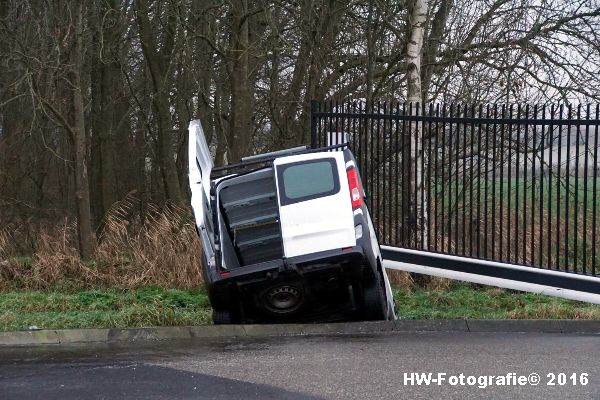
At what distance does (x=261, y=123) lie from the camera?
23.1m

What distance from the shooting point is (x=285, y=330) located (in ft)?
32.7

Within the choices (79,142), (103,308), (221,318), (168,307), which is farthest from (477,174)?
(79,142)

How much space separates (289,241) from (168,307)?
1899 mm

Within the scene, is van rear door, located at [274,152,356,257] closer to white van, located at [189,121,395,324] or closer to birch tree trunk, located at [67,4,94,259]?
white van, located at [189,121,395,324]

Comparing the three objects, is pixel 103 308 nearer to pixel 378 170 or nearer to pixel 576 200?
pixel 378 170

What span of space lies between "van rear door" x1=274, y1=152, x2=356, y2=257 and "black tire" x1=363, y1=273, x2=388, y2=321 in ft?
2.30

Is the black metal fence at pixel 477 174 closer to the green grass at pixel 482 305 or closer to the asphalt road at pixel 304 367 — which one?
the green grass at pixel 482 305

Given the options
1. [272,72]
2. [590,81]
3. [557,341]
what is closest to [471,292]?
[557,341]

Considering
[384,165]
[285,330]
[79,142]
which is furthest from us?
[79,142]

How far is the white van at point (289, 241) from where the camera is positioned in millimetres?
9578

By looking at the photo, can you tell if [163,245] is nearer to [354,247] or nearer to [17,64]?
[354,247]

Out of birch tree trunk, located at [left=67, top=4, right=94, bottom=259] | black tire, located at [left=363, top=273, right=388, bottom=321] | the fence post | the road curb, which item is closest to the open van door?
the road curb

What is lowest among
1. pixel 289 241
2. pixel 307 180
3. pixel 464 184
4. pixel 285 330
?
pixel 285 330

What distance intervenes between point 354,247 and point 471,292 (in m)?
3.83
